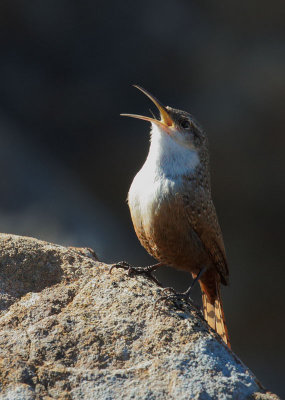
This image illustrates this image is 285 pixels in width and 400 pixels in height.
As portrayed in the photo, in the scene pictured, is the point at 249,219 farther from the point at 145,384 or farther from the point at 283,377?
the point at 145,384

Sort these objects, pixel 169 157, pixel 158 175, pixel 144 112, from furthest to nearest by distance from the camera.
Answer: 1. pixel 144 112
2. pixel 169 157
3. pixel 158 175

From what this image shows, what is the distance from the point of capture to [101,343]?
321 centimetres

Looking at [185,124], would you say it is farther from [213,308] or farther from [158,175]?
[213,308]

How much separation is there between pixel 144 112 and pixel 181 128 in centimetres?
406

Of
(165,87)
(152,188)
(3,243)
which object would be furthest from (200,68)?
(3,243)

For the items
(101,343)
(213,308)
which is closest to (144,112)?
(213,308)

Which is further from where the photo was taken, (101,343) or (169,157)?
(169,157)

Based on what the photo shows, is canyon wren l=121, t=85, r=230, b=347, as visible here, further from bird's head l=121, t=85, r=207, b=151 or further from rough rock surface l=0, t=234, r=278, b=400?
rough rock surface l=0, t=234, r=278, b=400

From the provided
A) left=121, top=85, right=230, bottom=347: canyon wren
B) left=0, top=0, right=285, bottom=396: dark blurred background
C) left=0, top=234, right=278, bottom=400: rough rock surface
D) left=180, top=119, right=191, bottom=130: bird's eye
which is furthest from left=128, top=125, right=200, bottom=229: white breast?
left=0, top=0, right=285, bottom=396: dark blurred background

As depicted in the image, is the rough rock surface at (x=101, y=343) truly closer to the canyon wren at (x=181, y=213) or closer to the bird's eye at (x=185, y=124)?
the canyon wren at (x=181, y=213)

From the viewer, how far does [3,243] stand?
390cm

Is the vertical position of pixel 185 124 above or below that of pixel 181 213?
above

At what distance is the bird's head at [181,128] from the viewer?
15.3 ft

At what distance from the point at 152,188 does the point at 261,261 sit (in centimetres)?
484
